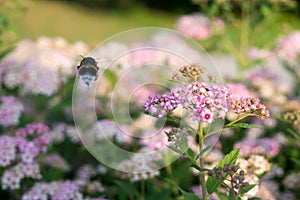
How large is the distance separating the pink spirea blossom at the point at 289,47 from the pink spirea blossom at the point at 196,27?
0.52 meters

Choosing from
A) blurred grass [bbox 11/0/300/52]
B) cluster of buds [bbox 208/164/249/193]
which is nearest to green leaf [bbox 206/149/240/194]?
cluster of buds [bbox 208/164/249/193]

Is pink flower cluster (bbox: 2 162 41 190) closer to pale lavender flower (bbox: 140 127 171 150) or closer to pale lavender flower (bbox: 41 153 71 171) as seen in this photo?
pale lavender flower (bbox: 41 153 71 171)

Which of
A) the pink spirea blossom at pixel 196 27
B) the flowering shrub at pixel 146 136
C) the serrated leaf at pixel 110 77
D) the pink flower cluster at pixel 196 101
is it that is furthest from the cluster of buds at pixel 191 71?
the pink spirea blossom at pixel 196 27

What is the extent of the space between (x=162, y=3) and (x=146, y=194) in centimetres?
1147

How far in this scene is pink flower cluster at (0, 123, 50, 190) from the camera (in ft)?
9.11

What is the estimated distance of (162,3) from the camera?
1414 centimetres

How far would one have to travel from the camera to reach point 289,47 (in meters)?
4.25

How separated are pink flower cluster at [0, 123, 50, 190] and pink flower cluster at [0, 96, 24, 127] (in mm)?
155

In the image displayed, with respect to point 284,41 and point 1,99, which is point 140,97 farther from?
point 284,41

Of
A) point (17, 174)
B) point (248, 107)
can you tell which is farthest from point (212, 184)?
point (17, 174)

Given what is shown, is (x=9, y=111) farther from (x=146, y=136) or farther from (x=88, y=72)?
(x=88, y=72)

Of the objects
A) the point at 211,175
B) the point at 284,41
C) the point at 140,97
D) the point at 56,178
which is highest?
the point at 284,41

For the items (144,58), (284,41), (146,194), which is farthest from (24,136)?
(284,41)

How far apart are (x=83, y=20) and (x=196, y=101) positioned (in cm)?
1117
